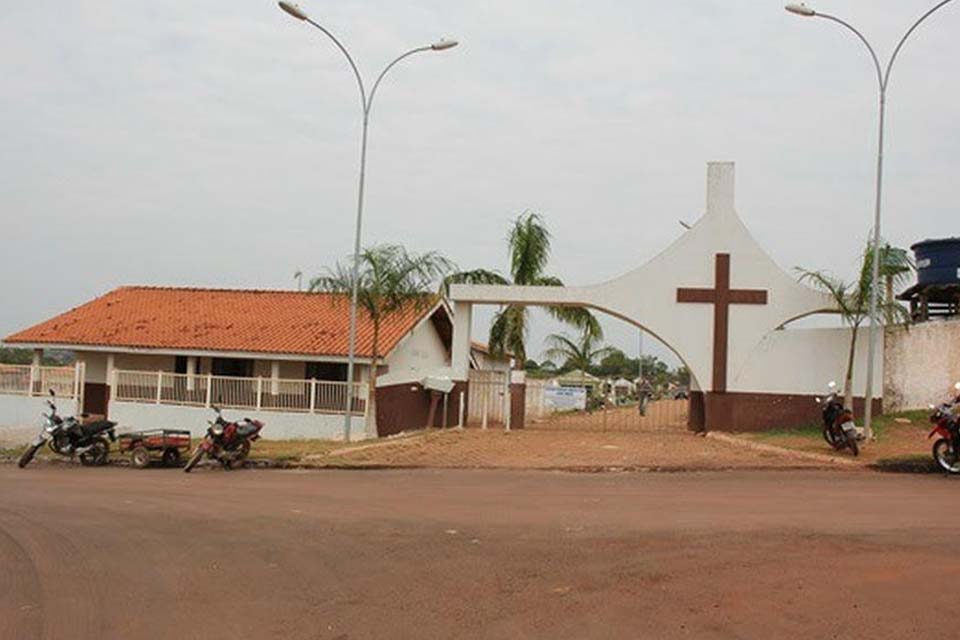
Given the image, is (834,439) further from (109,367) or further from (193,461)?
(109,367)

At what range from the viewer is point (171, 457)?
19734mm

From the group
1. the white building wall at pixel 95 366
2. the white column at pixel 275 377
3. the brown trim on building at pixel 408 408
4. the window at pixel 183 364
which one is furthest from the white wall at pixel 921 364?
the white building wall at pixel 95 366

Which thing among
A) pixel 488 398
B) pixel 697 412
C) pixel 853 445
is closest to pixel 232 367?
pixel 488 398

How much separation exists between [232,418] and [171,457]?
785 centimetres

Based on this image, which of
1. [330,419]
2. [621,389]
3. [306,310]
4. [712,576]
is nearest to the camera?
[712,576]

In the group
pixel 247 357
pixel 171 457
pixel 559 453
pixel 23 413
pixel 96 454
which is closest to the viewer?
pixel 559 453

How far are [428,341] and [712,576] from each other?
988 inches

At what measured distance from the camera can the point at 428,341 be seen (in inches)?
1284

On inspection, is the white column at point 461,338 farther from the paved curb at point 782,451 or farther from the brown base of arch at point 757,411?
the paved curb at point 782,451

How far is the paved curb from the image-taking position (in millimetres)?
16719

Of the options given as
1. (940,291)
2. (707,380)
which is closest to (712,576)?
(707,380)

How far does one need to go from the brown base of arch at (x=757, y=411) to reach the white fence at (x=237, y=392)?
9.04 metres

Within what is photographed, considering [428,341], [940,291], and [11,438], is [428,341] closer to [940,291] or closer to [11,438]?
[11,438]

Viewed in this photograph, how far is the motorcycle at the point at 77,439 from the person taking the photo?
19.7 meters
